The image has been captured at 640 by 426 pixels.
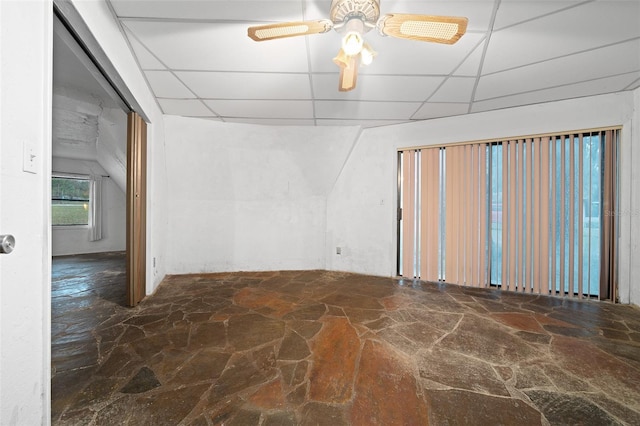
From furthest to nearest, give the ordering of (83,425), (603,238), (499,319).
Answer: (603,238) < (499,319) < (83,425)

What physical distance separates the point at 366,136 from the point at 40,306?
388 cm

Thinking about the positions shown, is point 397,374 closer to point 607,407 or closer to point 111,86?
point 607,407

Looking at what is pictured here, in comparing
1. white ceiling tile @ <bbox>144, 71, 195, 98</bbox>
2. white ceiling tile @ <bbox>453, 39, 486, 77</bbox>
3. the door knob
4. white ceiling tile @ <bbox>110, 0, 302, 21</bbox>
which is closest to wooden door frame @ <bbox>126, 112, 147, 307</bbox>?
white ceiling tile @ <bbox>144, 71, 195, 98</bbox>

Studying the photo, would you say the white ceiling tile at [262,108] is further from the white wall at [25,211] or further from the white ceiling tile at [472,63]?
the white wall at [25,211]

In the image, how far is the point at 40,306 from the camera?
40.3 inches

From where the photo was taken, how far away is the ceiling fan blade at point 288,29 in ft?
4.46

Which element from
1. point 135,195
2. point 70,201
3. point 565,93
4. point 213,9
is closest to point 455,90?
point 565,93

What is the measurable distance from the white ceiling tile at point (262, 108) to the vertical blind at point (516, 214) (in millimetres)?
1766

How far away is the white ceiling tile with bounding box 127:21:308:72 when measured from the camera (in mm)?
1760

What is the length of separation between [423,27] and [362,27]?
37 cm

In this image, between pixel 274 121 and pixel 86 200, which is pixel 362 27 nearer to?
pixel 274 121

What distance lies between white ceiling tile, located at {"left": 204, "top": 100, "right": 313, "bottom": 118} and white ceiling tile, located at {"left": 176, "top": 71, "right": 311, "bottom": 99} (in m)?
0.12

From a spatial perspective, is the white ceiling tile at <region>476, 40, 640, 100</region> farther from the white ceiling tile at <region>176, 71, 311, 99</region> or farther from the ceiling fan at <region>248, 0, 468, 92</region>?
the white ceiling tile at <region>176, 71, 311, 99</region>

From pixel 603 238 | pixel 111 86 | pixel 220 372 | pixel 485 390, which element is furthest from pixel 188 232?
pixel 603 238
